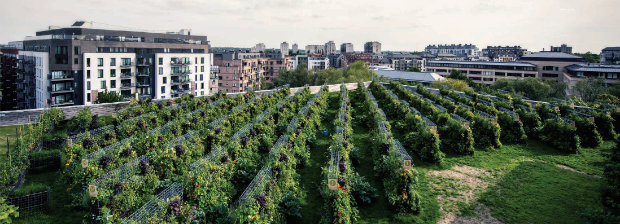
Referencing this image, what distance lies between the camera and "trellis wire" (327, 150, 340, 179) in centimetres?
923

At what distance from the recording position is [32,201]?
934 centimetres

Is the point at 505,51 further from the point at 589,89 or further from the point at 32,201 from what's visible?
the point at 32,201

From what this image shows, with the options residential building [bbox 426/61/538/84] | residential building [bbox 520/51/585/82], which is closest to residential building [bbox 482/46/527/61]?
residential building [bbox 520/51/585/82]

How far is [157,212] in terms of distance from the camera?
7707mm

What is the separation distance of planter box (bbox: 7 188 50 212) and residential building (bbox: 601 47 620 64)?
125m

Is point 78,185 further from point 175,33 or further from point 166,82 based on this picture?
point 175,33

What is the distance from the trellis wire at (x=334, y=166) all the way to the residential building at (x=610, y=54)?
118 m

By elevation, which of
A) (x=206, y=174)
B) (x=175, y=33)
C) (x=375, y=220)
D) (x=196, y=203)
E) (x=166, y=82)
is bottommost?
(x=375, y=220)

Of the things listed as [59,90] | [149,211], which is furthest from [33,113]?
[59,90]

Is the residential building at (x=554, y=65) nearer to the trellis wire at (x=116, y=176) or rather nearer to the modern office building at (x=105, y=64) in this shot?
the modern office building at (x=105, y=64)

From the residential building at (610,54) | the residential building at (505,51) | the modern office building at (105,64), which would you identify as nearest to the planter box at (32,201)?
the modern office building at (105,64)

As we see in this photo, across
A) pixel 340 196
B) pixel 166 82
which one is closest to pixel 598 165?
pixel 340 196

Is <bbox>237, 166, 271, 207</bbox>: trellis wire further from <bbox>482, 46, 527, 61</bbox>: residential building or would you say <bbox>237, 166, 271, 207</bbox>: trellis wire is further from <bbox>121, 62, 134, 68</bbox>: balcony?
<bbox>482, 46, 527, 61</bbox>: residential building

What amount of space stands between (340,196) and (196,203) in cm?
350
